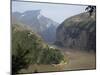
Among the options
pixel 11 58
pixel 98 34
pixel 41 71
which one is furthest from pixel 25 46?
pixel 98 34

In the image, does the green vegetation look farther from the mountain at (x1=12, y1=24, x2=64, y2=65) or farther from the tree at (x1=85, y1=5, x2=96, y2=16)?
the tree at (x1=85, y1=5, x2=96, y2=16)

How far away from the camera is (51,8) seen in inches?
90.4

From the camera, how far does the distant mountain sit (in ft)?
7.16

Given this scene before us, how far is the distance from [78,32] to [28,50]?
2.15 feet

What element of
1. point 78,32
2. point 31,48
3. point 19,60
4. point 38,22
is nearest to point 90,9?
point 78,32

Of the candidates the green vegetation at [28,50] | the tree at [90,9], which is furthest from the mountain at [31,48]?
the tree at [90,9]

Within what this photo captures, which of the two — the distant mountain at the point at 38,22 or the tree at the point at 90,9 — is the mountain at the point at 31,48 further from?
the tree at the point at 90,9

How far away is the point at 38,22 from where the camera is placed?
2248mm

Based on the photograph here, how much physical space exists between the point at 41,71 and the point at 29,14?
2.17ft

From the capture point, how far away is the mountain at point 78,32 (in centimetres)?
234

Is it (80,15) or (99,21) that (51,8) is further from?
(99,21)

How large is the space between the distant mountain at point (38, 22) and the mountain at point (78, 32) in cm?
8

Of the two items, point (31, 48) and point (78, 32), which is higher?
point (78, 32)

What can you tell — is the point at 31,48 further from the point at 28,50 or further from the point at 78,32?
→ the point at 78,32
